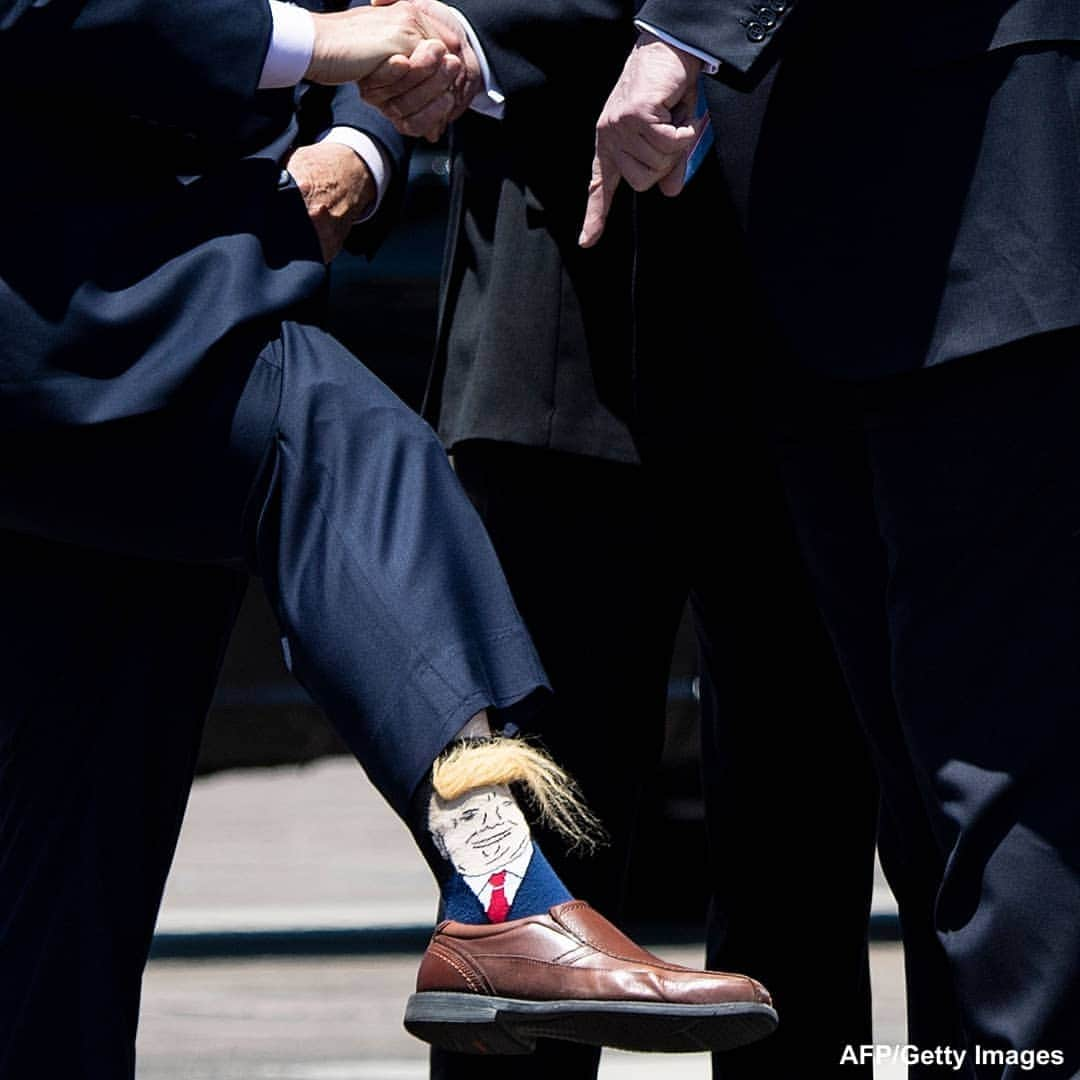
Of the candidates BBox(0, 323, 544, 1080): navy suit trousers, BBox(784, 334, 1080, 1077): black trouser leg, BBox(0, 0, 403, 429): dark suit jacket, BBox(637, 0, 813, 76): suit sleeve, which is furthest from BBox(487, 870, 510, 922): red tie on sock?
BBox(637, 0, 813, 76): suit sleeve

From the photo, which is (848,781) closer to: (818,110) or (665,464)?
(665,464)

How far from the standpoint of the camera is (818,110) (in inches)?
103

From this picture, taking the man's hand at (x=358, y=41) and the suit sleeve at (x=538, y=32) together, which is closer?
the man's hand at (x=358, y=41)

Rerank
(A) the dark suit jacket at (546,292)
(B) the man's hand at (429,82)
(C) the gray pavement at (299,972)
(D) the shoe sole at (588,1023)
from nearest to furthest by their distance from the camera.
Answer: (D) the shoe sole at (588,1023)
(B) the man's hand at (429,82)
(A) the dark suit jacket at (546,292)
(C) the gray pavement at (299,972)

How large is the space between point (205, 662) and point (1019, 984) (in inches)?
36.6

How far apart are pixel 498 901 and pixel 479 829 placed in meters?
0.08

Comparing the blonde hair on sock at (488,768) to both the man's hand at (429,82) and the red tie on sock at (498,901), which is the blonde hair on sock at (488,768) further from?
the man's hand at (429,82)

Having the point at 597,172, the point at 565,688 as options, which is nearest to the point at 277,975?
the point at 565,688

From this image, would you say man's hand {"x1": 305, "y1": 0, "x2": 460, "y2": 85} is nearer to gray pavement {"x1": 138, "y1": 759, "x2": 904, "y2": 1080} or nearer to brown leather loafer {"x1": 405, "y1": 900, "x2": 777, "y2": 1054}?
brown leather loafer {"x1": 405, "y1": 900, "x2": 777, "y2": 1054}

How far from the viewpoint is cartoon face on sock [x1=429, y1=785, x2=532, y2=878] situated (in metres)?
2.44

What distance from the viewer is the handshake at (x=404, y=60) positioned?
104 inches

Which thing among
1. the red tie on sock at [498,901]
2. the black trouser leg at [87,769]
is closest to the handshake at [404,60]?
the black trouser leg at [87,769]

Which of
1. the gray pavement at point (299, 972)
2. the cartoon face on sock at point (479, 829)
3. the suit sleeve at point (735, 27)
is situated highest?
the suit sleeve at point (735, 27)

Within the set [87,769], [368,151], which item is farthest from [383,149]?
[87,769]
